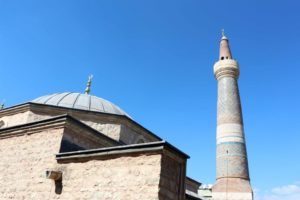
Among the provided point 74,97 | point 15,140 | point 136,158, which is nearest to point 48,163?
point 15,140

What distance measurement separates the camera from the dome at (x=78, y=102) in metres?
8.90

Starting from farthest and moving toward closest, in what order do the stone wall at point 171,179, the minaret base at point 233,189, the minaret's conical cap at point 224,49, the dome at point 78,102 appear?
the minaret's conical cap at point 224,49, the minaret base at point 233,189, the dome at point 78,102, the stone wall at point 171,179

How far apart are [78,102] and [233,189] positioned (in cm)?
690

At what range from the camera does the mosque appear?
3934mm

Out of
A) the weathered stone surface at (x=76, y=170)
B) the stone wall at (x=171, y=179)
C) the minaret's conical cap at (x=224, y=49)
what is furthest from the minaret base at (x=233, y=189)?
the stone wall at (x=171, y=179)

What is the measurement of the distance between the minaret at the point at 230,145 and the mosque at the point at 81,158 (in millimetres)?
4674

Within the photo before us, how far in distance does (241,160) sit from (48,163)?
30.1 feet

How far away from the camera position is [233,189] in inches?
461

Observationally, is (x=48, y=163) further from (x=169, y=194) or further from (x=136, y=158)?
(x=169, y=194)

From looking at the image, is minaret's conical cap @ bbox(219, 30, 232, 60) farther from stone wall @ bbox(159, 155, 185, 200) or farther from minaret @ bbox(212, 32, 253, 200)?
stone wall @ bbox(159, 155, 185, 200)

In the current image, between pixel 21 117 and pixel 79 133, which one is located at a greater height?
pixel 21 117

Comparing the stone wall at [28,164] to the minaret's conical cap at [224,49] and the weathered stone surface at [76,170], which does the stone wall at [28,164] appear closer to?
the weathered stone surface at [76,170]

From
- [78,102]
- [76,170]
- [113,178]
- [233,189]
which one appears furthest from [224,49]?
[113,178]

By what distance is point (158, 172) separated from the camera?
12.4ft
